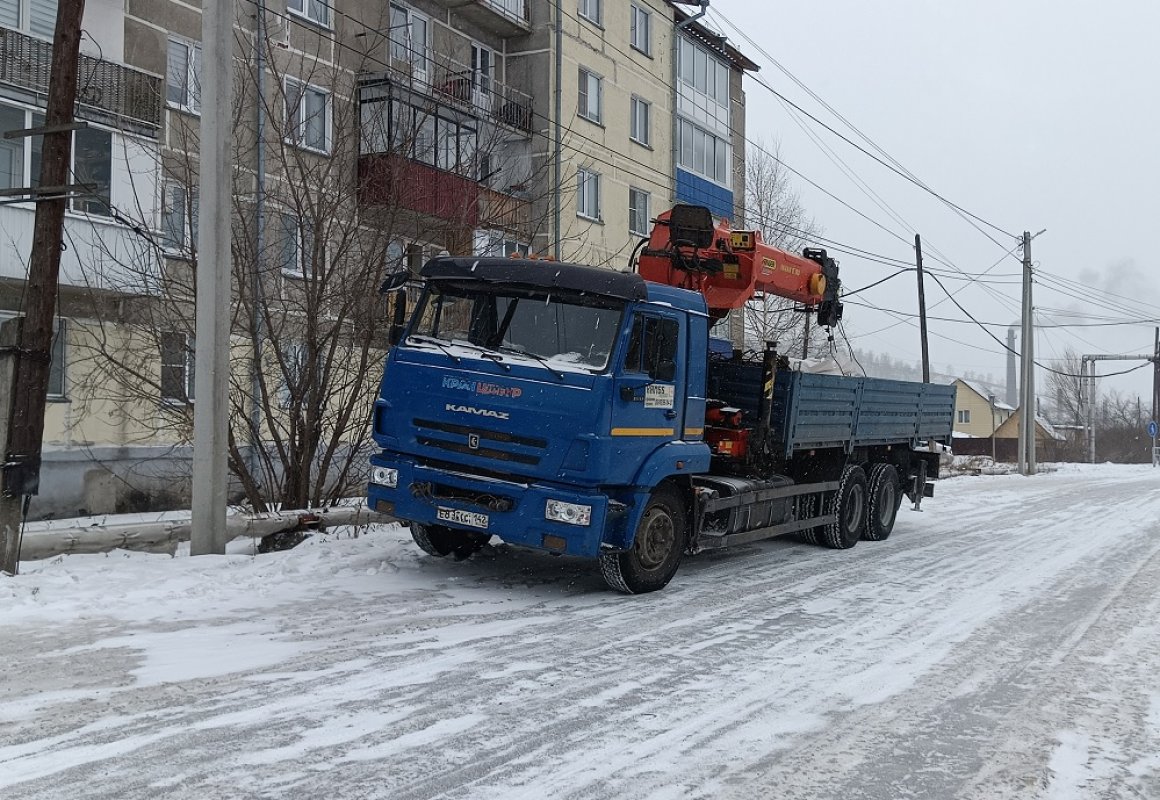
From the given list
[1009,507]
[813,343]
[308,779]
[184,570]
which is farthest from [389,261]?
[813,343]

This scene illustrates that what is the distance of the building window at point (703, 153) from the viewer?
33.6 meters

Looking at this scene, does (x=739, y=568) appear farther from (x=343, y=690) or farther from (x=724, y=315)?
(x=343, y=690)

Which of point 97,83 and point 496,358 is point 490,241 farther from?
point 97,83

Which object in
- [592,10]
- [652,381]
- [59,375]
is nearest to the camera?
[652,381]

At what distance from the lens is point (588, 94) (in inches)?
1143

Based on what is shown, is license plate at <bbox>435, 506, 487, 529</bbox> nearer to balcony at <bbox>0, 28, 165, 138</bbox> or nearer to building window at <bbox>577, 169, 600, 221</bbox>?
balcony at <bbox>0, 28, 165, 138</bbox>

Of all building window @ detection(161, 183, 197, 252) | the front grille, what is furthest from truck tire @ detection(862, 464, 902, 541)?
building window @ detection(161, 183, 197, 252)

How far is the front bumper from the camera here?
797cm

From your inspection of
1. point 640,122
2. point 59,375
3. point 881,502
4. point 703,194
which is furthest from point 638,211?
point 881,502

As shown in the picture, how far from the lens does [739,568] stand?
10656mm

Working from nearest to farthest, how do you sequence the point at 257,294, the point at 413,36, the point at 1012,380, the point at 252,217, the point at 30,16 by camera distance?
the point at 257,294, the point at 252,217, the point at 30,16, the point at 413,36, the point at 1012,380

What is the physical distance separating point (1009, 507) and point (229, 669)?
56.0ft

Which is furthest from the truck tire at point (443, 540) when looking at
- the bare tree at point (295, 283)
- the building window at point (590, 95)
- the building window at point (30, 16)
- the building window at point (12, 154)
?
the building window at point (590, 95)

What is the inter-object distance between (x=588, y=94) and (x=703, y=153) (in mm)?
6988
